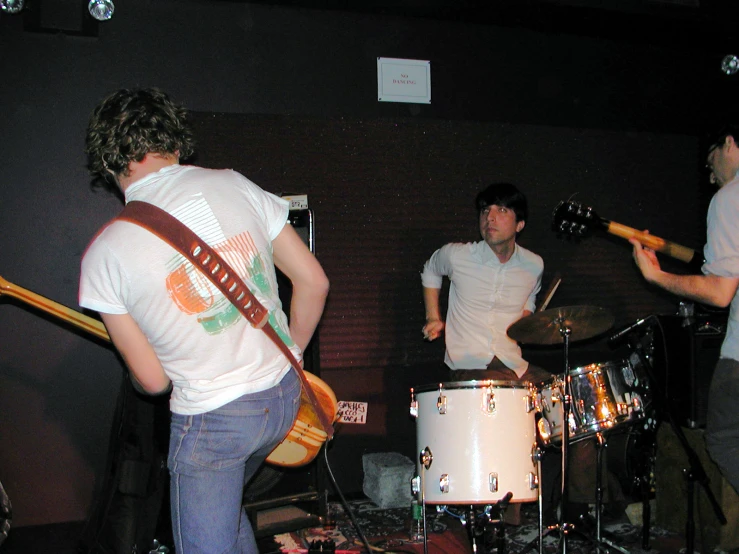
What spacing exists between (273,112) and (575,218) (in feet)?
6.87

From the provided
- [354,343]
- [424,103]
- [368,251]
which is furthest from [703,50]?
[354,343]

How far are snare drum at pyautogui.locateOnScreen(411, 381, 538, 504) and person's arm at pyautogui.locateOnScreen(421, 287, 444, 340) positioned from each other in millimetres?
795

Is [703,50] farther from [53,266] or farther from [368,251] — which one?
[53,266]

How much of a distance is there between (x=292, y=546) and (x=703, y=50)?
4.93m

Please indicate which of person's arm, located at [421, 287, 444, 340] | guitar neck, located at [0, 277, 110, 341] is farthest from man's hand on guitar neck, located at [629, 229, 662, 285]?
guitar neck, located at [0, 277, 110, 341]

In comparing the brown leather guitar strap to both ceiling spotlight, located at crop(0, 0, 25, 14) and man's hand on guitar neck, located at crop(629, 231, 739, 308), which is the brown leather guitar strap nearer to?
man's hand on guitar neck, located at crop(629, 231, 739, 308)

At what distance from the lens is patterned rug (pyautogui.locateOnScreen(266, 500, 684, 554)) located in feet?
12.4

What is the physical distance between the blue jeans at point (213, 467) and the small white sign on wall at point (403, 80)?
3331 millimetres

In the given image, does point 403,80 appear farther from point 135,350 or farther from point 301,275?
point 135,350

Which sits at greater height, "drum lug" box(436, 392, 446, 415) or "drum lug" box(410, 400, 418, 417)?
"drum lug" box(436, 392, 446, 415)

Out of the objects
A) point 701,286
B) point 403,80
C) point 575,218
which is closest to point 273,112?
point 403,80

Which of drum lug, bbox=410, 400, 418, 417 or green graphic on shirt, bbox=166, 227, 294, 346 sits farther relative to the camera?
drum lug, bbox=410, 400, 418, 417

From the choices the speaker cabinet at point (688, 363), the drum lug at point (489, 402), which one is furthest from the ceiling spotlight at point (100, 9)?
the speaker cabinet at point (688, 363)

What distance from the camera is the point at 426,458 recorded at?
337 cm
